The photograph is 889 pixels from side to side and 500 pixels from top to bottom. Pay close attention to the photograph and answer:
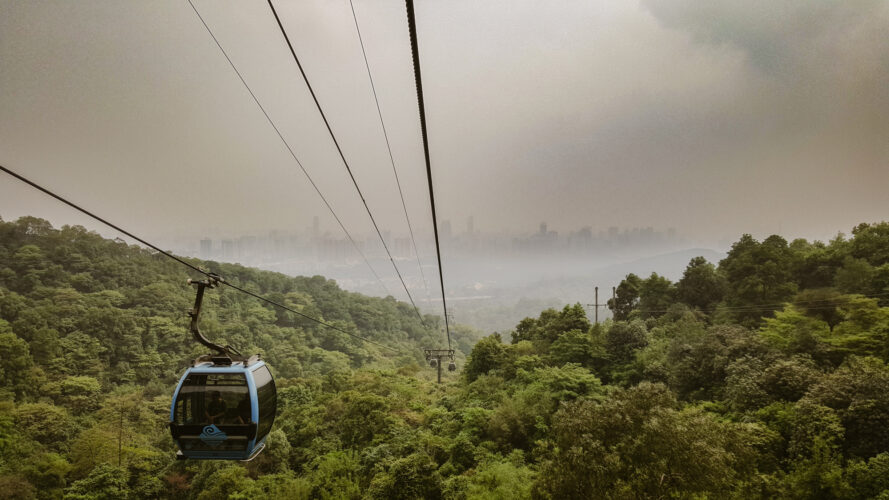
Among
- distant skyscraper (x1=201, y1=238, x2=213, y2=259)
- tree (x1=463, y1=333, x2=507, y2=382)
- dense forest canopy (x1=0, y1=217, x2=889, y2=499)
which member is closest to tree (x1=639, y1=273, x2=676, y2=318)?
dense forest canopy (x1=0, y1=217, x2=889, y2=499)

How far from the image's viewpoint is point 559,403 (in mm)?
18125

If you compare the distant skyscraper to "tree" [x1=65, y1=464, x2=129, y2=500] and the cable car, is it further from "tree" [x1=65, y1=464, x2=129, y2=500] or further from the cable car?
the cable car

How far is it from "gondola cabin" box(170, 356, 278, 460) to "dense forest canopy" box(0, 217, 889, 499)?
7.19 metres

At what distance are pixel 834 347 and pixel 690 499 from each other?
13085 mm

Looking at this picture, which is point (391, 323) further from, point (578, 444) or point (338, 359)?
point (578, 444)

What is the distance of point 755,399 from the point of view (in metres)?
13.1

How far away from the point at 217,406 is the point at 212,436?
693 millimetres

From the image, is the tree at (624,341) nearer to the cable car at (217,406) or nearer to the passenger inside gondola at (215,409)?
the cable car at (217,406)

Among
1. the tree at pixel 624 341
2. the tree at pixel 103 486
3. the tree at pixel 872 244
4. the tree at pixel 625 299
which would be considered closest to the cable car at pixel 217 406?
the tree at pixel 103 486

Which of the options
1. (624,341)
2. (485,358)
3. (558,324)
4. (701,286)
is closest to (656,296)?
(701,286)

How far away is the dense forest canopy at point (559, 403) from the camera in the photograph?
9367 mm

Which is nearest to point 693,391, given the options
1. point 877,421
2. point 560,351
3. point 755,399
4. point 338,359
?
point 755,399

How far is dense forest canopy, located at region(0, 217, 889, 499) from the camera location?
937 centimetres

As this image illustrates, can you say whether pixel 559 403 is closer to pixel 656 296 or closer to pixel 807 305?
pixel 807 305
